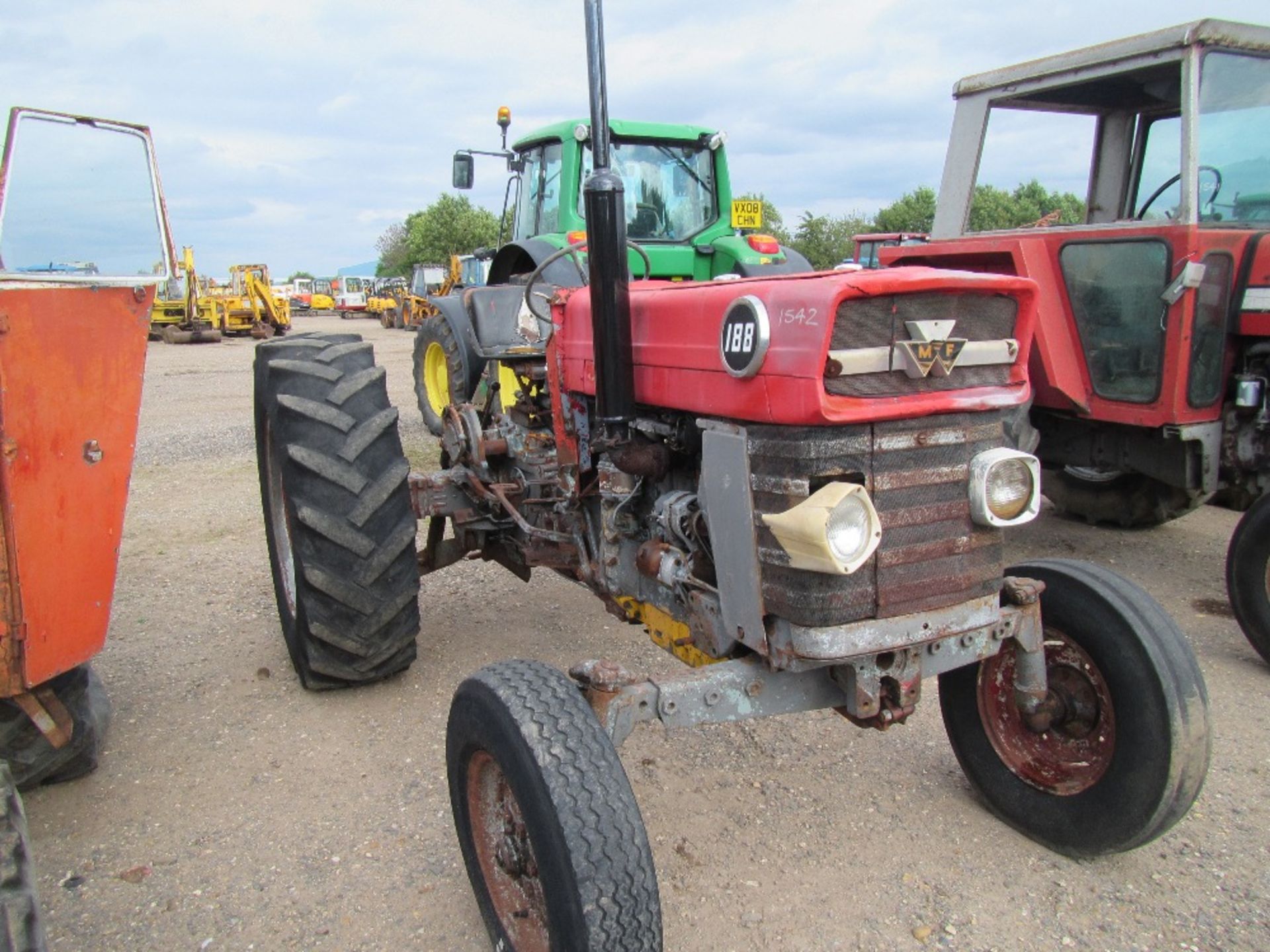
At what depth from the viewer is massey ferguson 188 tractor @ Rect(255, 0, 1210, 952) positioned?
184 centimetres

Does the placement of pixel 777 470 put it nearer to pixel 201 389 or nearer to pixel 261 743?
pixel 261 743

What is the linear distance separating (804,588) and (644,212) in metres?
5.62

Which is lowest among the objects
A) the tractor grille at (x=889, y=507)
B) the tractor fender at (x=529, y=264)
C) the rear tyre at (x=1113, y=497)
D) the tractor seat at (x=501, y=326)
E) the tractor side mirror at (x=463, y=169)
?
the rear tyre at (x=1113, y=497)

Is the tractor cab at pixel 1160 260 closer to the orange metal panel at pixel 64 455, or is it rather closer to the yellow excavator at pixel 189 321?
the orange metal panel at pixel 64 455

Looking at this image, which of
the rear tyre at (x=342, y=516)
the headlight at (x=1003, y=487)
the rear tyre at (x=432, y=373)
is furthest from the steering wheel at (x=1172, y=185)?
the rear tyre at (x=432, y=373)

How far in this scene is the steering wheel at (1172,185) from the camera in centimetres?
406

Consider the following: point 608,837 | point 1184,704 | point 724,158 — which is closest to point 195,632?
point 608,837

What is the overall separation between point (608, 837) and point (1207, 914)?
156 cm

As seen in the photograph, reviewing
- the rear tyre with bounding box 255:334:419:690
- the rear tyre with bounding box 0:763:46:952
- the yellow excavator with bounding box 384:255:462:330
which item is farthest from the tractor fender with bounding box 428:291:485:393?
the yellow excavator with bounding box 384:255:462:330

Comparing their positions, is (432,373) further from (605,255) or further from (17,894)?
(17,894)

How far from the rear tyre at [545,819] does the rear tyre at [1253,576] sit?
116 inches

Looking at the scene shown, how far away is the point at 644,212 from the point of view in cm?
709

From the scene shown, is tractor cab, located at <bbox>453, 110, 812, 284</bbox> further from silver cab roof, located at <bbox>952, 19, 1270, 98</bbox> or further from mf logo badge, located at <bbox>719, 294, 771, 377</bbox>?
mf logo badge, located at <bbox>719, 294, 771, 377</bbox>

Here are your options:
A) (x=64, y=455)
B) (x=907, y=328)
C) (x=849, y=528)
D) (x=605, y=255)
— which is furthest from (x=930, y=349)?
(x=64, y=455)
